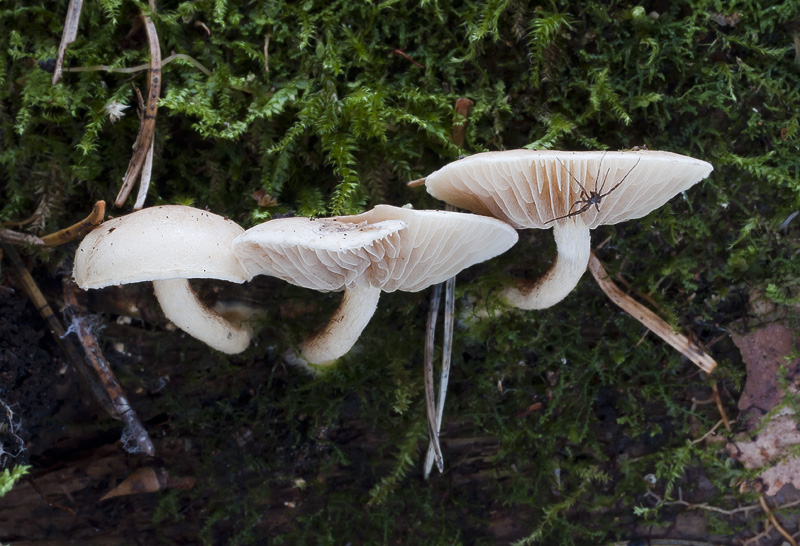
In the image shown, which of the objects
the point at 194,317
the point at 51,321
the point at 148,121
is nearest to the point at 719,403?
the point at 194,317

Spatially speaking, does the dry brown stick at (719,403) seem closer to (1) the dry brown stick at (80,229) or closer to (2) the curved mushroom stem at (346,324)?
(2) the curved mushroom stem at (346,324)

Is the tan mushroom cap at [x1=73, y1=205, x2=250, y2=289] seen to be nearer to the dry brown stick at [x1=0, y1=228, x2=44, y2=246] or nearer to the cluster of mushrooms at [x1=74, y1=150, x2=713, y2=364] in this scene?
the cluster of mushrooms at [x1=74, y1=150, x2=713, y2=364]

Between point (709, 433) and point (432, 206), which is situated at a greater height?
point (432, 206)

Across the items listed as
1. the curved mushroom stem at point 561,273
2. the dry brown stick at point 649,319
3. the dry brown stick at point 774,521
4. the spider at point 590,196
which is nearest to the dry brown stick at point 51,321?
the curved mushroom stem at point 561,273

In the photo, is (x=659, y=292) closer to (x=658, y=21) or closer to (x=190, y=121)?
(x=658, y=21)

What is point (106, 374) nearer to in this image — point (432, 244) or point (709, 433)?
point (432, 244)

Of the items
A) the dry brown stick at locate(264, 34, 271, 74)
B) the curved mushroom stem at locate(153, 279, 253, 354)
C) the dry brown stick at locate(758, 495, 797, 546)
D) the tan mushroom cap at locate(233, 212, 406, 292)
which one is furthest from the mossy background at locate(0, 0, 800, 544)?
the tan mushroom cap at locate(233, 212, 406, 292)

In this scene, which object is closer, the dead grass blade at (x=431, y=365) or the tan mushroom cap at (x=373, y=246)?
the tan mushroom cap at (x=373, y=246)
